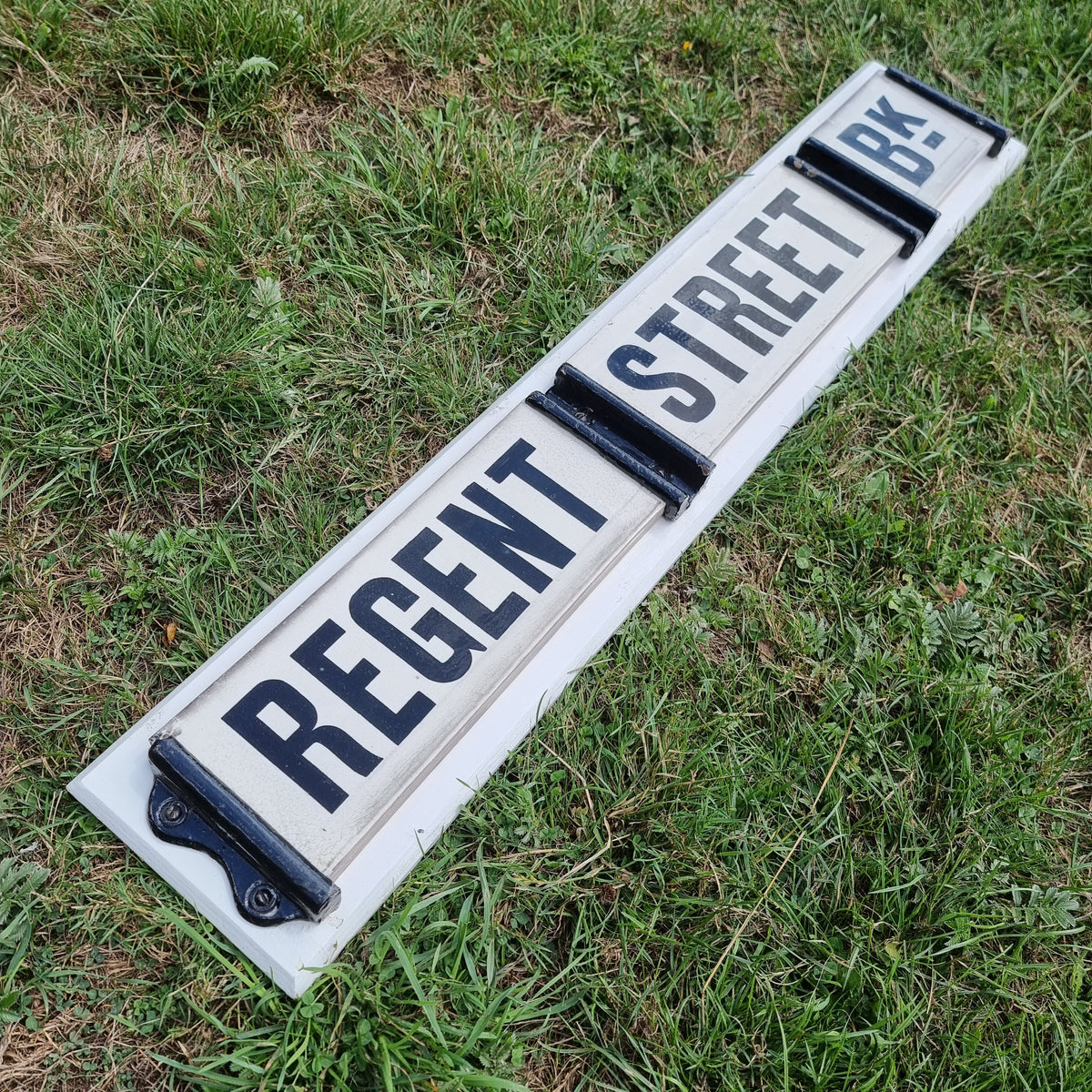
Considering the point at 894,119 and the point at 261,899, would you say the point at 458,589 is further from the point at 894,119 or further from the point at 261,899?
the point at 894,119

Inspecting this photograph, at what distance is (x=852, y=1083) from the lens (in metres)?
1.60

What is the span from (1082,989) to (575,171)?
2.03m

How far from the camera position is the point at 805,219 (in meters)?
2.41

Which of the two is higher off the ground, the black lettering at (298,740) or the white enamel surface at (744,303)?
the white enamel surface at (744,303)

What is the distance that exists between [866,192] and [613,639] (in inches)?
53.6

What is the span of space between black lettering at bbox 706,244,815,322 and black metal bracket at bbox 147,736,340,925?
1.54 metres

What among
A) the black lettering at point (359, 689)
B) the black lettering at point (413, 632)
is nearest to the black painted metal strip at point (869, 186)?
the black lettering at point (413, 632)

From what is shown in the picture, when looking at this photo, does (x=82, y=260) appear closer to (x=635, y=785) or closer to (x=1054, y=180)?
(x=635, y=785)

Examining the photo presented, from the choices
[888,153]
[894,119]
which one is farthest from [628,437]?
[894,119]

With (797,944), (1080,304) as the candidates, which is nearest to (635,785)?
(797,944)

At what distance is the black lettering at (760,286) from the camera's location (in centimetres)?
227

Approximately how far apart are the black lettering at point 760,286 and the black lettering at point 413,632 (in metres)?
1.09

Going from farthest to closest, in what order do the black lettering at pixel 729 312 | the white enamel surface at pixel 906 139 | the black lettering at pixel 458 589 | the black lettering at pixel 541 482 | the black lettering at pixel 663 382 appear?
the white enamel surface at pixel 906 139
the black lettering at pixel 729 312
the black lettering at pixel 663 382
the black lettering at pixel 541 482
the black lettering at pixel 458 589

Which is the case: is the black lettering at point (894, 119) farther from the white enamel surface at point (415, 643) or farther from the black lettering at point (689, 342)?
the white enamel surface at point (415, 643)
